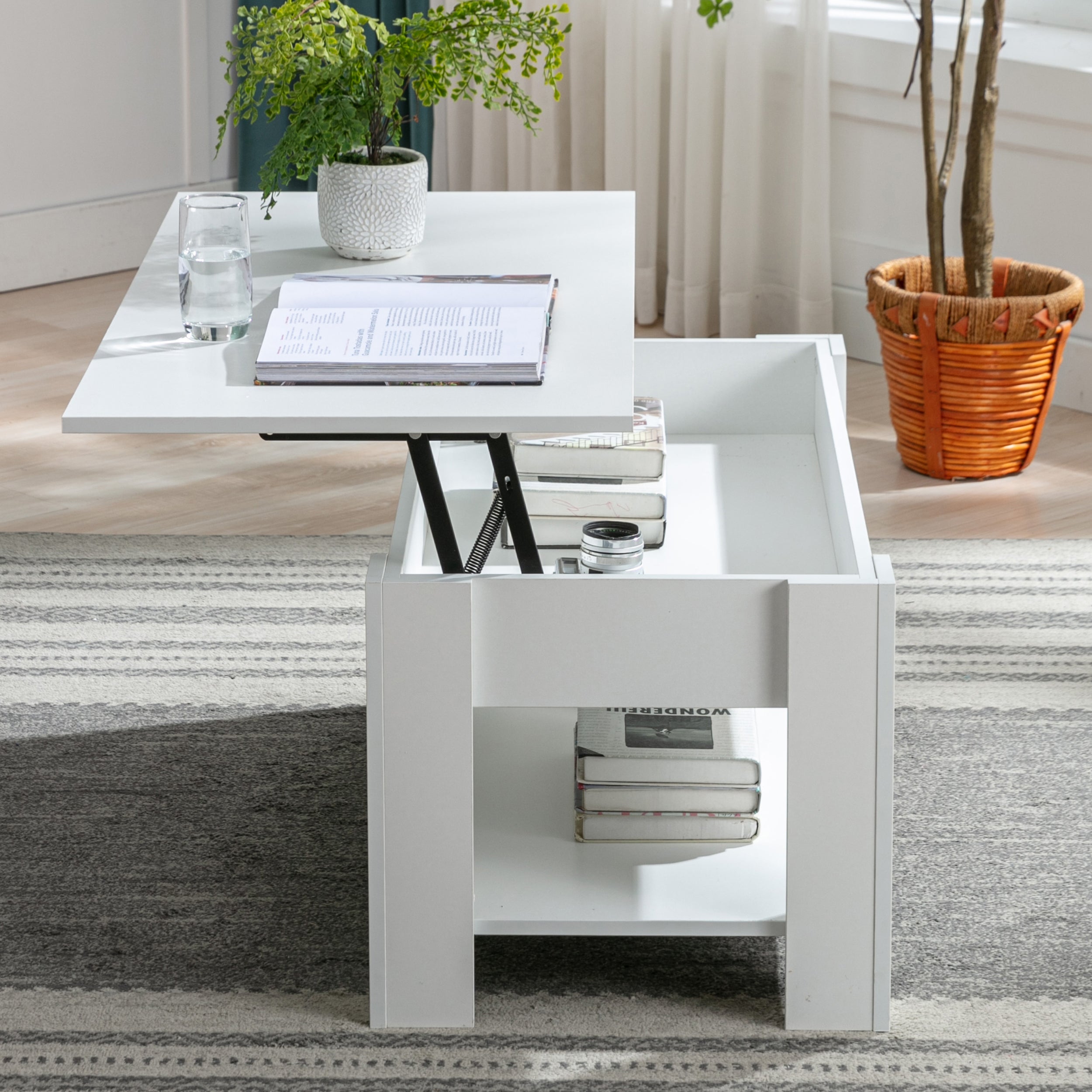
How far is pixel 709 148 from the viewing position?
3.50 meters

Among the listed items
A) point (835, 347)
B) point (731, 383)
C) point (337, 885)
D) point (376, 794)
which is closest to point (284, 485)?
point (731, 383)

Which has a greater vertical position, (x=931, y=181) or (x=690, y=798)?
(x=931, y=181)

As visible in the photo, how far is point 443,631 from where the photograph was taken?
4.38 ft

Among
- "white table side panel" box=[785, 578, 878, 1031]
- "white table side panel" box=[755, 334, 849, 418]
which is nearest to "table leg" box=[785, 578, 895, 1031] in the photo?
"white table side panel" box=[785, 578, 878, 1031]

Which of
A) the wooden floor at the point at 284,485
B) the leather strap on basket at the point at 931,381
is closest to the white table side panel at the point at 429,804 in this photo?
the wooden floor at the point at 284,485

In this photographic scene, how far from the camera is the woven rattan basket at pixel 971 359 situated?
265cm

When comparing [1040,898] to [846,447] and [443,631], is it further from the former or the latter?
[443,631]

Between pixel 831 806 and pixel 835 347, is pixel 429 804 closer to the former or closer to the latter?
pixel 831 806

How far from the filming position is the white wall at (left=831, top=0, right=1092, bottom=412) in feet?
10.2

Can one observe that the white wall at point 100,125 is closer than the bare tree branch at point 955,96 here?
No

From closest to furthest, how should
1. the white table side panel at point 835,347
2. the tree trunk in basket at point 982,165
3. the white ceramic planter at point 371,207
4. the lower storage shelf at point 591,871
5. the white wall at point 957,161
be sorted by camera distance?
the lower storage shelf at point 591,871, the white ceramic planter at point 371,207, the white table side panel at point 835,347, the tree trunk in basket at point 982,165, the white wall at point 957,161

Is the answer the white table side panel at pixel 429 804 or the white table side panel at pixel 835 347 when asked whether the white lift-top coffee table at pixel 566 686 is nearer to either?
the white table side panel at pixel 429 804

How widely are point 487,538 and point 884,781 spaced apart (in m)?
0.50

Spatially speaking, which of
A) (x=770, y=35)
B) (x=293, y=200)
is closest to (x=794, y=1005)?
(x=293, y=200)
